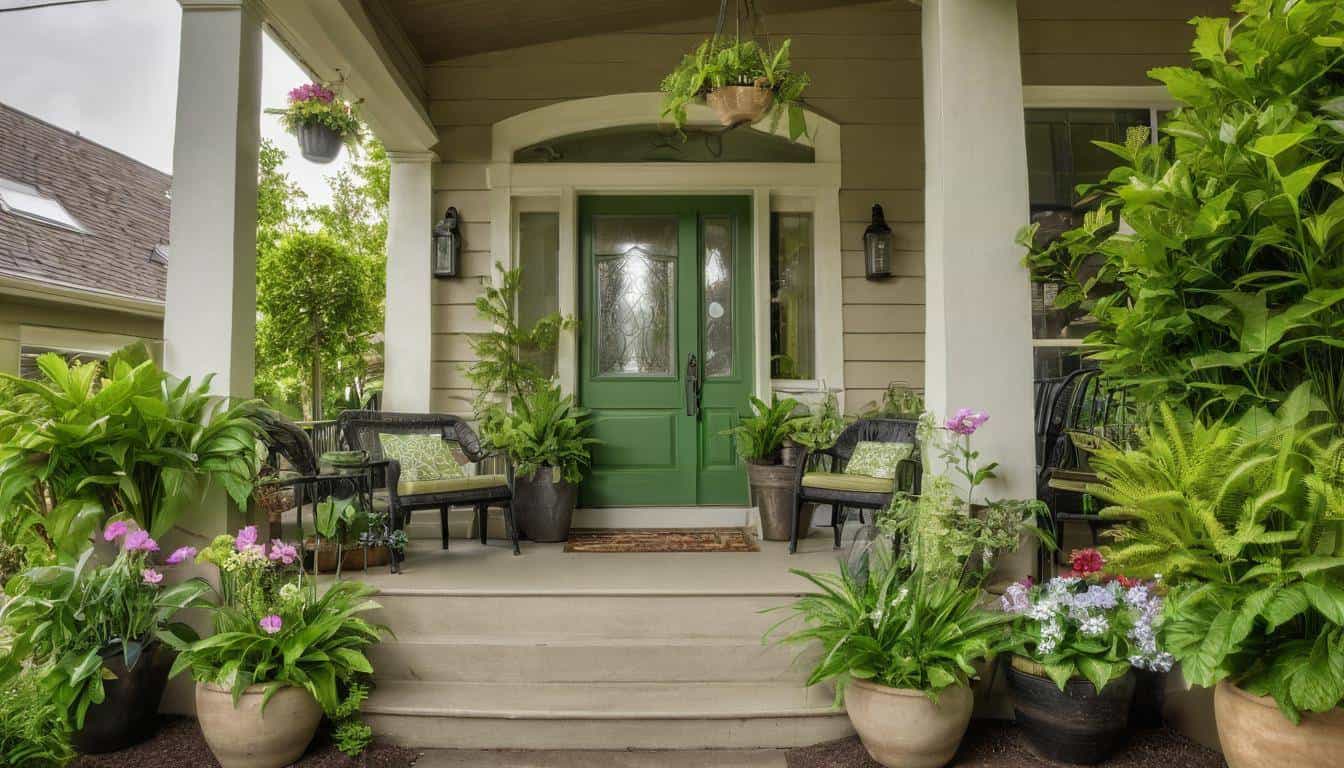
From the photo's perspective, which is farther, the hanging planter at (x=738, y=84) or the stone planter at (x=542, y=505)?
the stone planter at (x=542, y=505)

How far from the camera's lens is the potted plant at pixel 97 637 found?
2.27 metres

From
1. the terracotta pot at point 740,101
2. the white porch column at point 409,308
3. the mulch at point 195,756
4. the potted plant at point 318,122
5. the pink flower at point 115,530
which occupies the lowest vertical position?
the mulch at point 195,756

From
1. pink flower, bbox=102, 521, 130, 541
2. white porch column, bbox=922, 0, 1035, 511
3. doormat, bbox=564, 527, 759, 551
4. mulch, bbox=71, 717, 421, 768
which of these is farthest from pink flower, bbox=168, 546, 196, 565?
white porch column, bbox=922, 0, 1035, 511

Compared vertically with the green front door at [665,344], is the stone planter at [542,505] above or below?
below

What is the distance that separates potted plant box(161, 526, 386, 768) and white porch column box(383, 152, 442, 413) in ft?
6.75

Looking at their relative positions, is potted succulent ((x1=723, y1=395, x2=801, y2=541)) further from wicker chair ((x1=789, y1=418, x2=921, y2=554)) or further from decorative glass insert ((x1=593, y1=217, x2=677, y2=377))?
decorative glass insert ((x1=593, y1=217, x2=677, y2=377))

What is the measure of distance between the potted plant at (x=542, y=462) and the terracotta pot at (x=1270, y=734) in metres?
3.04

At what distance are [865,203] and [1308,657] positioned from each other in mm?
3418

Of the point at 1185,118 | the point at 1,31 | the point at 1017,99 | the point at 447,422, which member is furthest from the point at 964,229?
the point at 1,31

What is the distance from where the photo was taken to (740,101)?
307cm

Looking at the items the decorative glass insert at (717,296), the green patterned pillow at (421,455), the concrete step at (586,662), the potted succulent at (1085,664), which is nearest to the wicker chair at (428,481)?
the green patterned pillow at (421,455)

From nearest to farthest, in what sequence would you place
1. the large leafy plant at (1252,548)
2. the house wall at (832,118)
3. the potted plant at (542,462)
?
the large leafy plant at (1252,548) < the potted plant at (542,462) < the house wall at (832,118)

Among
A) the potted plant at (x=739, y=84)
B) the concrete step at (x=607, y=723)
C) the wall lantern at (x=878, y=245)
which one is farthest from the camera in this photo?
the wall lantern at (x=878, y=245)

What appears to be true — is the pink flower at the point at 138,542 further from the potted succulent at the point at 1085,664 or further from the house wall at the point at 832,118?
the potted succulent at the point at 1085,664
